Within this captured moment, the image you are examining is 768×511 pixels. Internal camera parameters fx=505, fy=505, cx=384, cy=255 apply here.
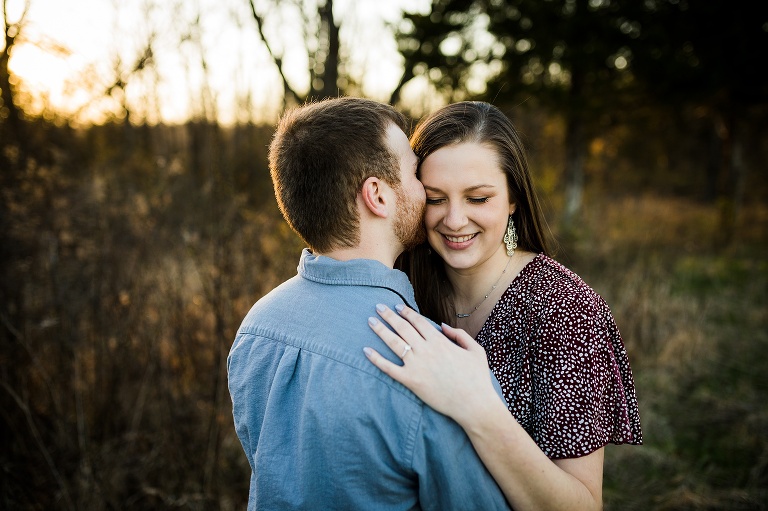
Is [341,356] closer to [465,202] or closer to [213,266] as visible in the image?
[465,202]

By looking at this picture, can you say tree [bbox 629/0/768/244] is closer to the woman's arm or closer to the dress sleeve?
the dress sleeve

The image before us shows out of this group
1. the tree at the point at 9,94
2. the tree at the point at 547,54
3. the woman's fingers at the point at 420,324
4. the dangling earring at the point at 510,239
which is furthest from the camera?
the tree at the point at 547,54

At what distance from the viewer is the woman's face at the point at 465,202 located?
1.86m

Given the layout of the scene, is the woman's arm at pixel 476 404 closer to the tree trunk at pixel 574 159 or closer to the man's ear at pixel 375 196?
the man's ear at pixel 375 196

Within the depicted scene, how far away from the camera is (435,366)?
1290 mm

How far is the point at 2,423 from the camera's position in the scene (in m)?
3.18

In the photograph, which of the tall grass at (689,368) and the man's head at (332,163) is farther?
the tall grass at (689,368)

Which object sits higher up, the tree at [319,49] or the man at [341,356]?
the tree at [319,49]

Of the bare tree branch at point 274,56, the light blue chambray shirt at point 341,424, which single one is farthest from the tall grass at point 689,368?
the bare tree branch at point 274,56

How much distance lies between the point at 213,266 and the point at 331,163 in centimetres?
269

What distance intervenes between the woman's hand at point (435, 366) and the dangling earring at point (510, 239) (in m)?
0.74

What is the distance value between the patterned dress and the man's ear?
0.62 m

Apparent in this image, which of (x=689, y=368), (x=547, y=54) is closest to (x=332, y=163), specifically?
(x=689, y=368)

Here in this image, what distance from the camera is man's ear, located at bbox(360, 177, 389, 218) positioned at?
1.47m
